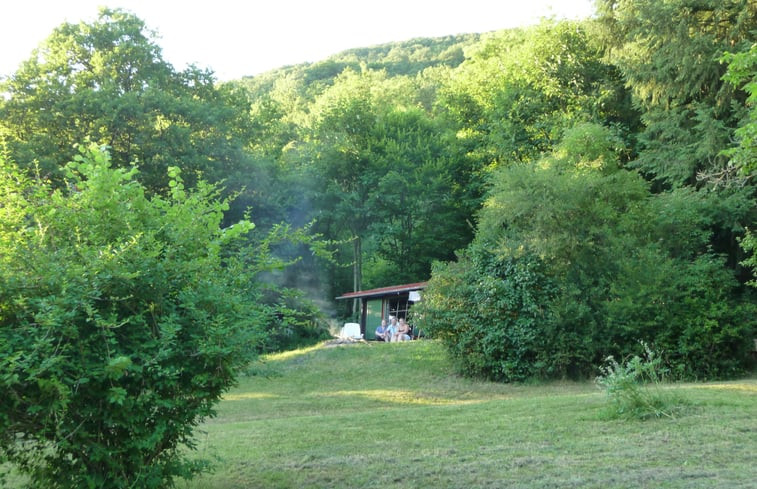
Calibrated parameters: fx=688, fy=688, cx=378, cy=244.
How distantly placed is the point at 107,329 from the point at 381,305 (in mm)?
25383

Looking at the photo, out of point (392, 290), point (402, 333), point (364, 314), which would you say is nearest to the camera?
point (402, 333)

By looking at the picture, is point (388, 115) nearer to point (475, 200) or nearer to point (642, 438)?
point (475, 200)

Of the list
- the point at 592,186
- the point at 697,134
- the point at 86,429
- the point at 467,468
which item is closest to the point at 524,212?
the point at 592,186

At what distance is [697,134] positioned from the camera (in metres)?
21.7

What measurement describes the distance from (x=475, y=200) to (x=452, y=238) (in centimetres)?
335

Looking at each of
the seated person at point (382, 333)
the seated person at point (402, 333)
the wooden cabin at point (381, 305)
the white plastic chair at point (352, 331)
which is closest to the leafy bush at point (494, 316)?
the seated person at point (402, 333)

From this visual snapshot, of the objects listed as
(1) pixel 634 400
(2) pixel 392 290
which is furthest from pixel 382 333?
(1) pixel 634 400

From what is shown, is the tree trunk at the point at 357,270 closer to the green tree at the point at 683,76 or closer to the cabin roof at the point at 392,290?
the cabin roof at the point at 392,290

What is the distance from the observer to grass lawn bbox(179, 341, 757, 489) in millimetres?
Result: 6340

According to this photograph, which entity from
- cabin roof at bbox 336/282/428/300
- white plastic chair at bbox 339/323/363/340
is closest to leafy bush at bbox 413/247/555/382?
cabin roof at bbox 336/282/428/300

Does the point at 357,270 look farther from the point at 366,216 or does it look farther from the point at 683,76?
the point at 683,76

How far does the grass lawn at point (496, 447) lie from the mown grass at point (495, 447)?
0.01m

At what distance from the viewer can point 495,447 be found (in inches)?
306

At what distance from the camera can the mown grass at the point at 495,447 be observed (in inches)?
249
